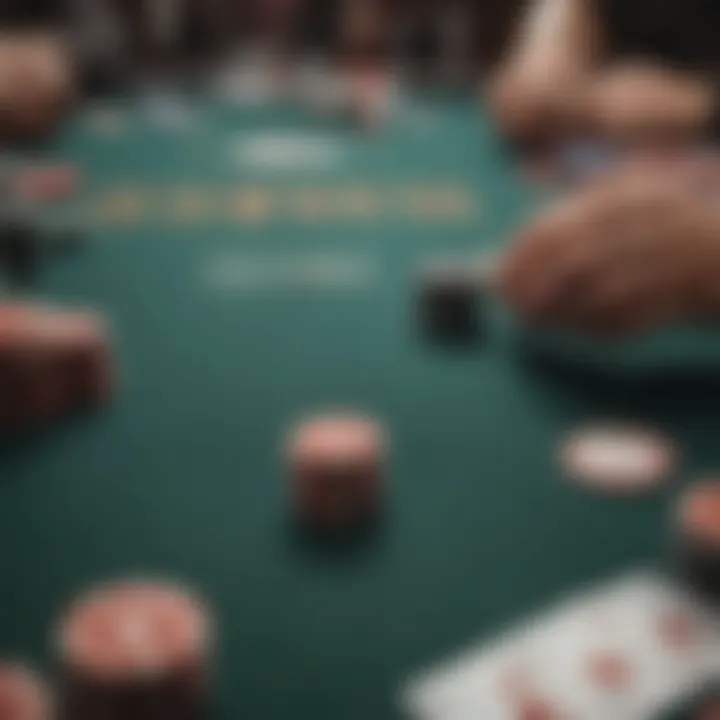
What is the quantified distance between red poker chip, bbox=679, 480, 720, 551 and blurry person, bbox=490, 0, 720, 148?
5.33 ft

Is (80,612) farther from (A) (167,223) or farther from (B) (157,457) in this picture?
(A) (167,223)

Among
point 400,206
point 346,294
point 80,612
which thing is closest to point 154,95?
point 400,206

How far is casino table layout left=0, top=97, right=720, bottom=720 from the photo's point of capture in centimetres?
111

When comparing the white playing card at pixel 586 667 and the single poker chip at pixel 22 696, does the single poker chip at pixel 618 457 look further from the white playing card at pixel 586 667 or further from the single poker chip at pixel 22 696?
the single poker chip at pixel 22 696

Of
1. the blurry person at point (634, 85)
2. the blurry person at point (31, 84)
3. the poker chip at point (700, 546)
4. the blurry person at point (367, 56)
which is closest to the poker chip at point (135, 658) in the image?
the poker chip at point (700, 546)

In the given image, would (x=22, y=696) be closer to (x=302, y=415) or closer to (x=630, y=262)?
(x=302, y=415)

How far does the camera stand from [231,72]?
4098mm

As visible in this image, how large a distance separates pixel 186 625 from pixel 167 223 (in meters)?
1.56

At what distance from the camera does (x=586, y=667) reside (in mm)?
1010

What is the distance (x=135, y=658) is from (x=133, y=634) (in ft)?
0.14

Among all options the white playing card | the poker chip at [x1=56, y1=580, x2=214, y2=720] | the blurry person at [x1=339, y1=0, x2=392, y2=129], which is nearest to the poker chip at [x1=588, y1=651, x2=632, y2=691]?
the white playing card

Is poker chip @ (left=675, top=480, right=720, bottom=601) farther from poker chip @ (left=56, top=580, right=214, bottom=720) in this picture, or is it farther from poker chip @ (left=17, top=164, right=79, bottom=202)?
poker chip @ (left=17, top=164, right=79, bottom=202)

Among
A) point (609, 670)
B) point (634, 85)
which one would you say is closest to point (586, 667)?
point (609, 670)

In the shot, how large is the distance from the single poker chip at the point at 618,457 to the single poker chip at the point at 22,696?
61 centimetres
